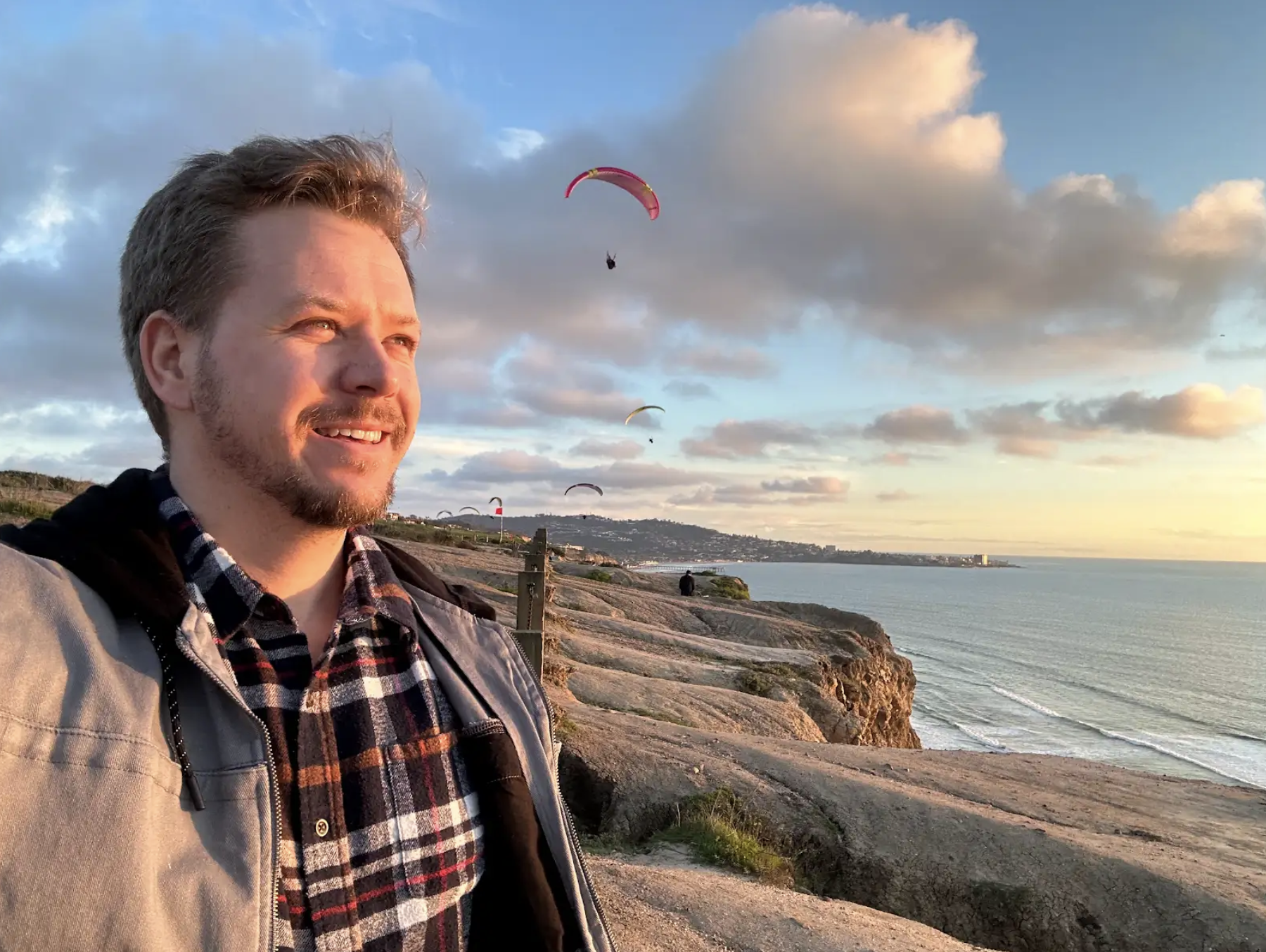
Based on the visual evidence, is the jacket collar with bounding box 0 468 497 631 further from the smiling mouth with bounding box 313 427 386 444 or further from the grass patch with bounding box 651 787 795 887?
the grass patch with bounding box 651 787 795 887

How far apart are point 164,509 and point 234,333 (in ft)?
1.44

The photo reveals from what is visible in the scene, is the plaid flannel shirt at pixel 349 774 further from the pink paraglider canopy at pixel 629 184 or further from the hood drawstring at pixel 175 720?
the pink paraglider canopy at pixel 629 184

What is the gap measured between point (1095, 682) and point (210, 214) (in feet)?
167

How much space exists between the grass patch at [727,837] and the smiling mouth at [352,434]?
620 cm

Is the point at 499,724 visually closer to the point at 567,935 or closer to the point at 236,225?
the point at 567,935

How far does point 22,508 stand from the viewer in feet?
53.1

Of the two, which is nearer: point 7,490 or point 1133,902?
point 1133,902

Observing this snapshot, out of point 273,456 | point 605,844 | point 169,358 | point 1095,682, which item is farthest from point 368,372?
point 1095,682

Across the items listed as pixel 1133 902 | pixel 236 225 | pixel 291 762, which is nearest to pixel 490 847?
pixel 291 762

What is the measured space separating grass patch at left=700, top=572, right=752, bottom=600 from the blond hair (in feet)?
108

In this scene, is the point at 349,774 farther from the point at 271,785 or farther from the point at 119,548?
the point at 119,548

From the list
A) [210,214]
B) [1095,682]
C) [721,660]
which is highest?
[210,214]

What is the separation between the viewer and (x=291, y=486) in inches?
70.3

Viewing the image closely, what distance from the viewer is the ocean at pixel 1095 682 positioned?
29469mm
